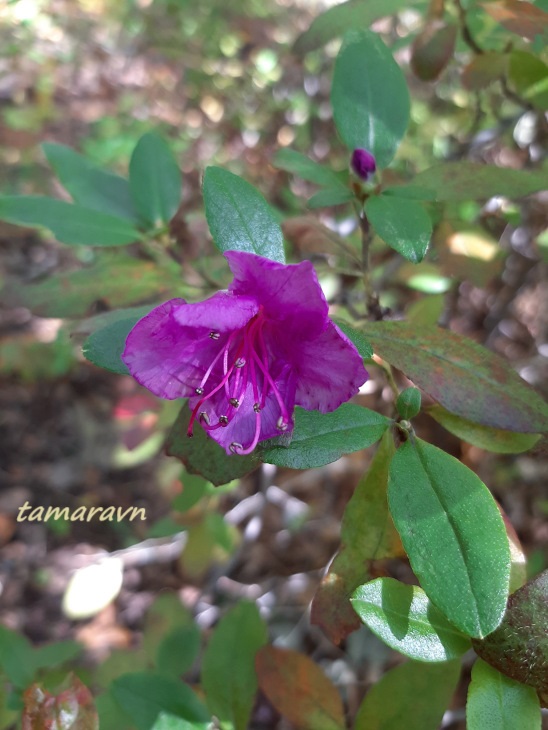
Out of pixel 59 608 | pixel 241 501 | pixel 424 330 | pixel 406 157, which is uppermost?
pixel 424 330

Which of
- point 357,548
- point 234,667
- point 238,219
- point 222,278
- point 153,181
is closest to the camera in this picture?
point 238,219

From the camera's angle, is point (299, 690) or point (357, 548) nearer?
point (357, 548)

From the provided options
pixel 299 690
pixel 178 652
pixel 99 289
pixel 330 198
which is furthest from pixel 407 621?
pixel 99 289

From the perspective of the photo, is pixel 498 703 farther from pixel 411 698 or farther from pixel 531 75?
pixel 531 75

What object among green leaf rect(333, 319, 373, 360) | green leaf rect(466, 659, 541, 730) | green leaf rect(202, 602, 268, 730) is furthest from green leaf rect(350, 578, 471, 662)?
green leaf rect(202, 602, 268, 730)

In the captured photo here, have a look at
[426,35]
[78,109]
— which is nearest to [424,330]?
[426,35]

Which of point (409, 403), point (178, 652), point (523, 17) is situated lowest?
point (178, 652)

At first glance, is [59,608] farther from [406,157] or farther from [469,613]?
[406,157]
